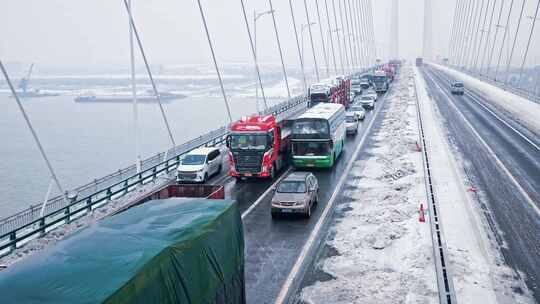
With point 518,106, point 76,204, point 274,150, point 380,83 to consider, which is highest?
point 76,204

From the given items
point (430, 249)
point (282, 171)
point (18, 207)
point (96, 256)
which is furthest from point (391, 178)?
point (18, 207)

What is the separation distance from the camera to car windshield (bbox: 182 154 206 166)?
26.4 meters

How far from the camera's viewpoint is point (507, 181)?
24.4 meters

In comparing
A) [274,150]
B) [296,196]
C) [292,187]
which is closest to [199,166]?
[274,150]

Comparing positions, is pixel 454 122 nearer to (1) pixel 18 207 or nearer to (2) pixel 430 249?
(2) pixel 430 249

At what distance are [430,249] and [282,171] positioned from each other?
1369 centimetres

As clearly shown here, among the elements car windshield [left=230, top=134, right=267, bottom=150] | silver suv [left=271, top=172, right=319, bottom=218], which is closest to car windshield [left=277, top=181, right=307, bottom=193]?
silver suv [left=271, top=172, right=319, bottom=218]

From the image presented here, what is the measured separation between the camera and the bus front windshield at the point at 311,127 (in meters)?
27.1

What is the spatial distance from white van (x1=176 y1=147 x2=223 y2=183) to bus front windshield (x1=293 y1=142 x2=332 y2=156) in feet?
16.2

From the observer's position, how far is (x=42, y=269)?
7.08 metres

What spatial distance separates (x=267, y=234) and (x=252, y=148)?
27.1ft

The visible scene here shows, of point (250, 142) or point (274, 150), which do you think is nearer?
point (250, 142)

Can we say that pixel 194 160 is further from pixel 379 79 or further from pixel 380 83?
pixel 379 79

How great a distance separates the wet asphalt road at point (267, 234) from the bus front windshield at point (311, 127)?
7.93 ft
